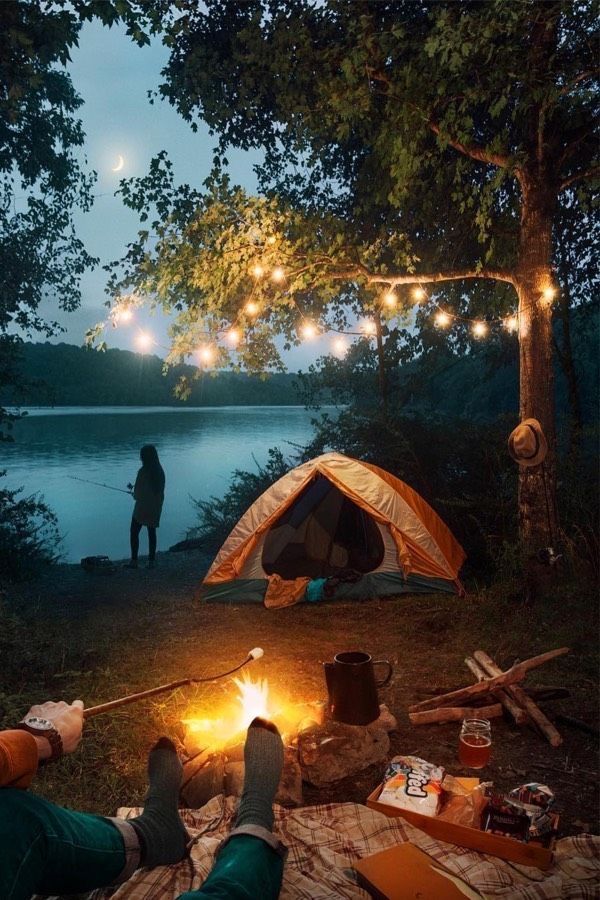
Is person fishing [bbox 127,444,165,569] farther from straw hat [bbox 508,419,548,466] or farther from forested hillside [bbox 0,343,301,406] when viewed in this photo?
forested hillside [bbox 0,343,301,406]

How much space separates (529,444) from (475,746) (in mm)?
3464

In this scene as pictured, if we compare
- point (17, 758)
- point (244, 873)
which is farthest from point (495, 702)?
point (17, 758)

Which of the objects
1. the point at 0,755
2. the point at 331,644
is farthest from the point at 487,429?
the point at 0,755

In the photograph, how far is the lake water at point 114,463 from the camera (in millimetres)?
24547

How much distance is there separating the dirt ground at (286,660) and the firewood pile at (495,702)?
77 mm

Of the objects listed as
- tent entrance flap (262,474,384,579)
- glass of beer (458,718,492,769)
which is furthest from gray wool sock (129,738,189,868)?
tent entrance flap (262,474,384,579)

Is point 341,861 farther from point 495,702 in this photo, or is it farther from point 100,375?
point 100,375

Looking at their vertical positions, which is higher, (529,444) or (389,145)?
(389,145)

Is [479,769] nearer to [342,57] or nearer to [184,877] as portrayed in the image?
[184,877]

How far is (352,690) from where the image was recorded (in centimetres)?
356

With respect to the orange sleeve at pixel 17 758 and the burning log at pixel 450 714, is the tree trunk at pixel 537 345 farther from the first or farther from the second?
the orange sleeve at pixel 17 758

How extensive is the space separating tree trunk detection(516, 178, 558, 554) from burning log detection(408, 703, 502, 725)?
276cm

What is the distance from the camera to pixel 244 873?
1.93 metres

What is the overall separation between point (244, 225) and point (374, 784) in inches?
221
